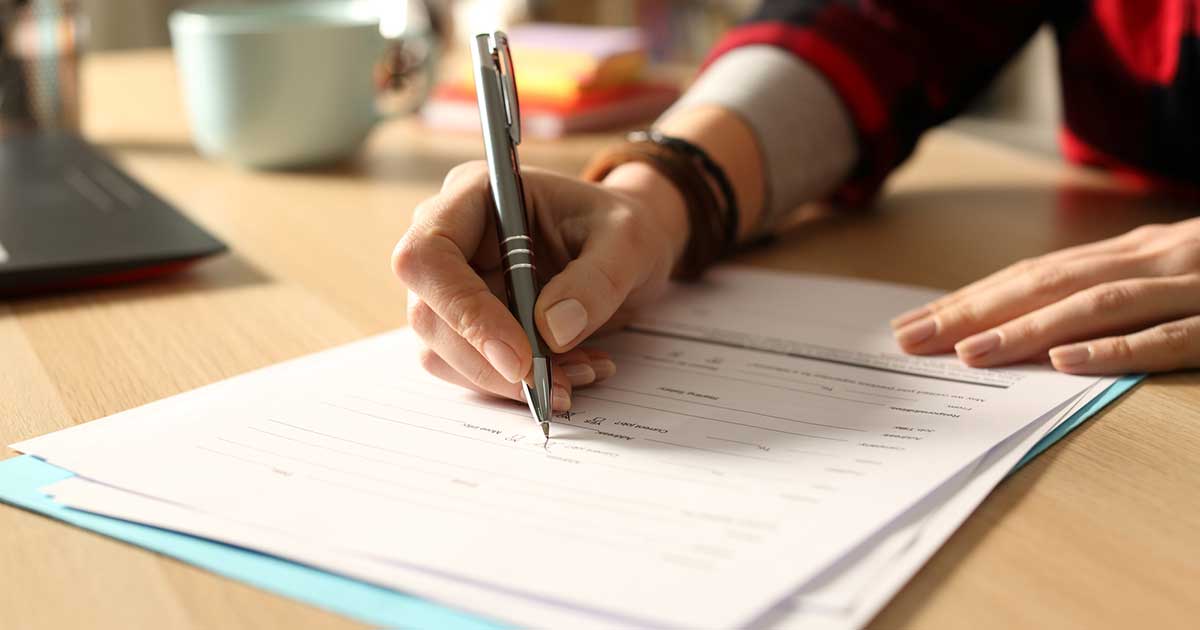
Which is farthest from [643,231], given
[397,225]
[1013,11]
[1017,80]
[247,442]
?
[1017,80]

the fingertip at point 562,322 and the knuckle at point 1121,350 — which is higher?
the fingertip at point 562,322

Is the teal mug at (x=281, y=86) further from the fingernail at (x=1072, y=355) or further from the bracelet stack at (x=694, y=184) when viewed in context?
the fingernail at (x=1072, y=355)

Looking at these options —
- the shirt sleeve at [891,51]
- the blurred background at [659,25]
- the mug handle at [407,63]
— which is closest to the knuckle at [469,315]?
the shirt sleeve at [891,51]

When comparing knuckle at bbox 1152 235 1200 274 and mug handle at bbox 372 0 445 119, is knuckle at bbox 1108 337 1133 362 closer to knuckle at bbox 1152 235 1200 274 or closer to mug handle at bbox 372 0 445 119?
knuckle at bbox 1152 235 1200 274

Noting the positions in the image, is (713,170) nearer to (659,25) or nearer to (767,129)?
(767,129)

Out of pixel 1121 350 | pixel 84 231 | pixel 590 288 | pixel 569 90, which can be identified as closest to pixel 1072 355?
pixel 1121 350

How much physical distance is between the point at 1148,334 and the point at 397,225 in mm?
550

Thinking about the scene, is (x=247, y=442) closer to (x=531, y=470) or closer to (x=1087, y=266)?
(x=531, y=470)

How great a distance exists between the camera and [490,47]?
1.83 ft

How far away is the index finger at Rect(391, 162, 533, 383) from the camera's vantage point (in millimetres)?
482

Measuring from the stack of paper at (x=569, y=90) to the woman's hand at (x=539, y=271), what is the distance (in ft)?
1.88

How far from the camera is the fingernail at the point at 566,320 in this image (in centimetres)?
49

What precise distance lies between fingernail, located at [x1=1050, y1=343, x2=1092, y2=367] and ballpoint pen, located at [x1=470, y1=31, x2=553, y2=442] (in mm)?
251

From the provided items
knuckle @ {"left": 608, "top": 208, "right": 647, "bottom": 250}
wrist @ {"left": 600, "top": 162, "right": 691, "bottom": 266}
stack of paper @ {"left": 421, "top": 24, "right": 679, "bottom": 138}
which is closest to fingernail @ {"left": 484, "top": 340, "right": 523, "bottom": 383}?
knuckle @ {"left": 608, "top": 208, "right": 647, "bottom": 250}
